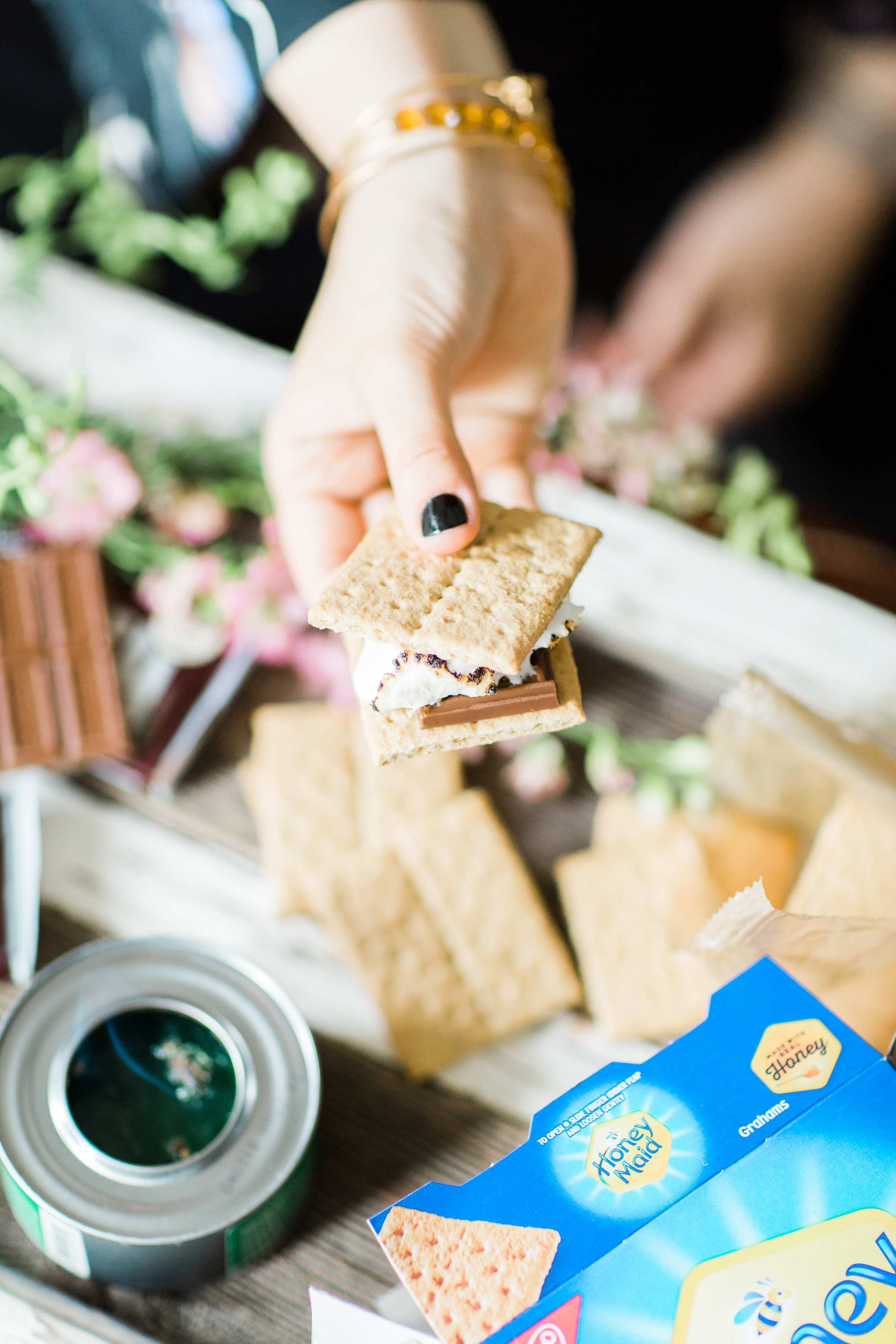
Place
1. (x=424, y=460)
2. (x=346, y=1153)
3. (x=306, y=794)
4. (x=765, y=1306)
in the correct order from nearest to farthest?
(x=765, y=1306)
(x=424, y=460)
(x=346, y=1153)
(x=306, y=794)

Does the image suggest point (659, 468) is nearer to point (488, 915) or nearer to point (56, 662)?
point (488, 915)

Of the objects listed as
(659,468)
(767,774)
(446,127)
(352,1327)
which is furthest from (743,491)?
(352,1327)

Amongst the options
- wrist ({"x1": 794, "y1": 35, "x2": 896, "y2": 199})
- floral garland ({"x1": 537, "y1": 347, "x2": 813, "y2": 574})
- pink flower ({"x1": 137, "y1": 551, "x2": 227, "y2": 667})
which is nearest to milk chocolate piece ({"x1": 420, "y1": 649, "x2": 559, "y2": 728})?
pink flower ({"x1": 137, "y1": 551, "x2": 227, "y2": 667})

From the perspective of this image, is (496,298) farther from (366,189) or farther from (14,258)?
(14,258)

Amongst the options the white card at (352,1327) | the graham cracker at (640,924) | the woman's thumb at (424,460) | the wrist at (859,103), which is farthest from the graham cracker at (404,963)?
the wrist at (859,103)

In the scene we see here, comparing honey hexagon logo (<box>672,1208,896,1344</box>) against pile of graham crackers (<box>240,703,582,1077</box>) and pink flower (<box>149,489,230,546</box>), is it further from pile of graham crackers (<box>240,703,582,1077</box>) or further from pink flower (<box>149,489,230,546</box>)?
pink flower (<box>149,489,230,546</box>)

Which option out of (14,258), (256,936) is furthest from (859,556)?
(14,258)
